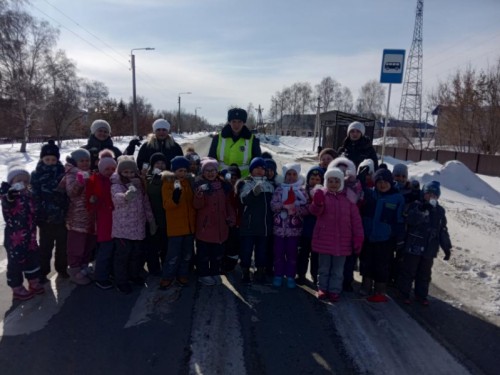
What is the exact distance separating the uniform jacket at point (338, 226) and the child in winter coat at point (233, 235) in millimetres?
1054

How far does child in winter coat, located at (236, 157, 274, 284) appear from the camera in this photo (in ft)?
13.8

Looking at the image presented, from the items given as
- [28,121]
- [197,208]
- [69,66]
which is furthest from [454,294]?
[69,66]

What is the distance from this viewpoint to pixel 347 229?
12.8ft

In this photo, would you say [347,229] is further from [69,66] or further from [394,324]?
[69,66]

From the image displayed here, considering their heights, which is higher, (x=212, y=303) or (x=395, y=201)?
(x=395, y=201)

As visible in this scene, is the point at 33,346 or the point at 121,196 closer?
the point at 33,346

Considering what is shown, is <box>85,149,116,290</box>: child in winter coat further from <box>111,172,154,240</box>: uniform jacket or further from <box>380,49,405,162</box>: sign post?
<box>380,49,405,162</box>: sign post

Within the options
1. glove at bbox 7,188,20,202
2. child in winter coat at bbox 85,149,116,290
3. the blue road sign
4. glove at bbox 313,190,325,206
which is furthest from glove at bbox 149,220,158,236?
the blue road sign

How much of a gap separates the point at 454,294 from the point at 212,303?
2.93 meters

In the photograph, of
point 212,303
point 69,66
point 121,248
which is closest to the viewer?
point 212,303

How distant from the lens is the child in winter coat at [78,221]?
408 cm

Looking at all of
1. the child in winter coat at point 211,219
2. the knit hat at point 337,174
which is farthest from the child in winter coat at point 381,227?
the child in winter coat at point 211,219

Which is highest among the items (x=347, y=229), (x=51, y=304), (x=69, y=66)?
(x=69, y=66)

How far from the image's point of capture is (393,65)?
7.67m
